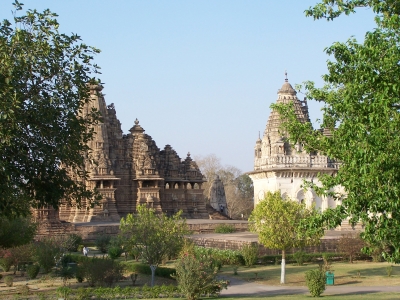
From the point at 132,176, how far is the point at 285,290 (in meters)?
29.5

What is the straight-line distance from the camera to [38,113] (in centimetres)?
1612

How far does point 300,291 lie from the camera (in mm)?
25688

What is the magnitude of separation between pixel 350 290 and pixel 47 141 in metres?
13.7

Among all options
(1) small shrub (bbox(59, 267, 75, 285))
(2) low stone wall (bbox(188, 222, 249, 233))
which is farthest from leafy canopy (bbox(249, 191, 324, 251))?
(2) low stone wall (bbox(188, 222, 249, 233))

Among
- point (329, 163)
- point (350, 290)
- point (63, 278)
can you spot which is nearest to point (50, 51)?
point (63, 278)

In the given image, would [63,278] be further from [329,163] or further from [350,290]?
[329,163]

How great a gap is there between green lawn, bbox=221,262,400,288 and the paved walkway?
40.5 inches

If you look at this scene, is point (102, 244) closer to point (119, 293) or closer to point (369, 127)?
point (119, 293)

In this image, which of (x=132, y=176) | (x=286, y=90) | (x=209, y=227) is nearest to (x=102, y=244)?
(x=209, y=227)

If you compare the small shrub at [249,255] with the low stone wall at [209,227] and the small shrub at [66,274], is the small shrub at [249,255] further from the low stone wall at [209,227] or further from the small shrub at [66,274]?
the low stone wall at [209,227]

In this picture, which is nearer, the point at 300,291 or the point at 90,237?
the point at 300,291

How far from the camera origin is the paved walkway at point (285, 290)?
2472cm

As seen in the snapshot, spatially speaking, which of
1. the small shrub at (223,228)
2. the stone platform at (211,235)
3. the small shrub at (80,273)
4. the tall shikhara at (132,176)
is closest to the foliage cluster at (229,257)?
the stone platform at (211,235)

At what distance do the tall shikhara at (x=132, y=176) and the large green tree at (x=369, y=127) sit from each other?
116 feet
